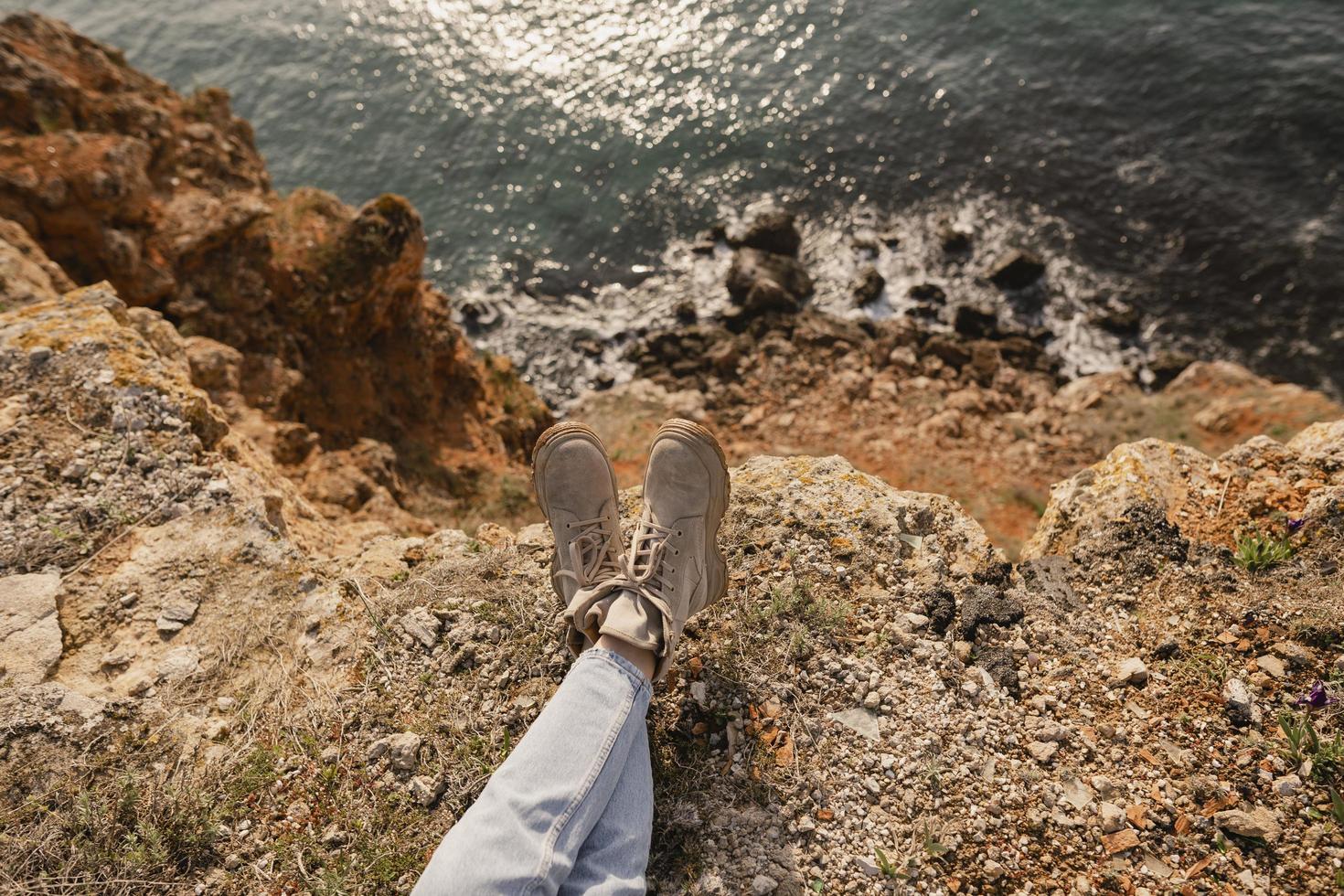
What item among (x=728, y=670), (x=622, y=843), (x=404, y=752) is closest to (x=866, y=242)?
(x=728, y=670)

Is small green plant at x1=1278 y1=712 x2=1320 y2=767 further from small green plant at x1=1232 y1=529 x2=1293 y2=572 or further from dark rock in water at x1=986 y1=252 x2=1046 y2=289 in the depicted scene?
dark rock in water at x1=986 y1=252 x2=1046 y2=289

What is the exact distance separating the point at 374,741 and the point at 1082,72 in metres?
17.9

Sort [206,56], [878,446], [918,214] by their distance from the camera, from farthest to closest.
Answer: [206,56]
[918,214]
[878,446]

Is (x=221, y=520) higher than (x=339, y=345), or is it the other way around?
(x=221, y=520)

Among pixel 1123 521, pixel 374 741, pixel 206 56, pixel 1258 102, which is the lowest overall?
pixel 374 741

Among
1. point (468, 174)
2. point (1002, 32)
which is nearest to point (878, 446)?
point (468, 174)

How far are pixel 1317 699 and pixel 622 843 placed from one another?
311cm

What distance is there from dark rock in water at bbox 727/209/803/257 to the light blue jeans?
1154 centimetres

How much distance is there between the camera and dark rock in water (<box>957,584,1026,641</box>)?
3789mm

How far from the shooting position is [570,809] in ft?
8.66

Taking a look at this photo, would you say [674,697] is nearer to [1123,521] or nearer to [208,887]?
[208,887]

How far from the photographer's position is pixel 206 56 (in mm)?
17703

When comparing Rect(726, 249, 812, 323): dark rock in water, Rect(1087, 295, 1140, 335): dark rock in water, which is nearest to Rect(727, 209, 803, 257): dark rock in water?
Rect(726, 249, 812, 323): dark rock in water

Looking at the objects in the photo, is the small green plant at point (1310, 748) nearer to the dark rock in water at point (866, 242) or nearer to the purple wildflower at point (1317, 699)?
the purple wildflower at point (1317, 699)
